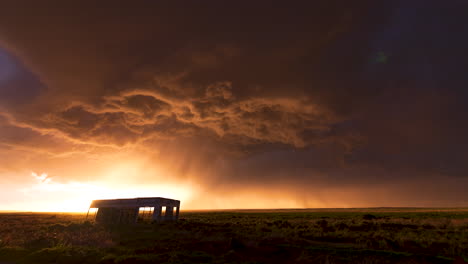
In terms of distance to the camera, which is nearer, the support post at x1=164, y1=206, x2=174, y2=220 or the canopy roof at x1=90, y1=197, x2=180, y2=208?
the canopy roof at x1=90, y1=197, x2=180, y2=208

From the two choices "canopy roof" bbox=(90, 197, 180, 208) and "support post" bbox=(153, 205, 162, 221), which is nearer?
"canopy roof" bbox=(90, 197, 180, 208)

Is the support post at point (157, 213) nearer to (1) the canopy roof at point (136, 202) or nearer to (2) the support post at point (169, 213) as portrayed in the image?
(1) the canopy roof at point (136, 202)

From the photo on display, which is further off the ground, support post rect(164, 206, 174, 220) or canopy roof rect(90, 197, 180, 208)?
canopy roof rect(90, 197, 180, 208)

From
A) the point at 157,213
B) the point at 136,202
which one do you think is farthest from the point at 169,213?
the point at 136,202

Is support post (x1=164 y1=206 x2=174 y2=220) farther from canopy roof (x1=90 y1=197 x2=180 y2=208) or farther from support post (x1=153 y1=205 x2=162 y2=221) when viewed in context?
support post (x1=153 y1=205 x2=162 y2=221)

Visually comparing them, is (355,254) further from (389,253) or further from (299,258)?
(299,258)

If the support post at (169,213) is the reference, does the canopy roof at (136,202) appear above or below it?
above

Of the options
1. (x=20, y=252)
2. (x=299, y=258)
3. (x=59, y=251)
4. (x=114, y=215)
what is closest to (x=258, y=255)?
(x=299, y=258)

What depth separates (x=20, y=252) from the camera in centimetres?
1839

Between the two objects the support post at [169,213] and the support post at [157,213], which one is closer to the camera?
the support post at [157,213]

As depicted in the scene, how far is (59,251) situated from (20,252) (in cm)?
311

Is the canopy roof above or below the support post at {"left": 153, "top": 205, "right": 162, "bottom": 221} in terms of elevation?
above

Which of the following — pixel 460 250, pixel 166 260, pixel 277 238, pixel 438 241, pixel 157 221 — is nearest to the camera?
pixel 166 260

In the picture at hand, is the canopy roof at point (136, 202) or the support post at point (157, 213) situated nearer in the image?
the canopy roof at point (136, 202)
